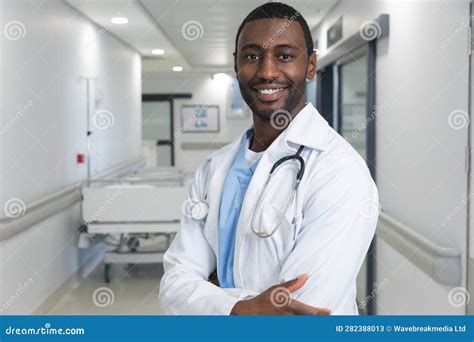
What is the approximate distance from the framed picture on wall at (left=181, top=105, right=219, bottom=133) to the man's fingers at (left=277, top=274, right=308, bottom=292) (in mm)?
10644

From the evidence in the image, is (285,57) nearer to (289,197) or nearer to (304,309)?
(289,197)

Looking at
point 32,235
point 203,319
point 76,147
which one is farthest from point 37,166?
point 203,319

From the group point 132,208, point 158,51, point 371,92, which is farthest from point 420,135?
point 158,51

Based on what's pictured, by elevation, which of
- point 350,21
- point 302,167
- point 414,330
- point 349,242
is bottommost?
point 414,330

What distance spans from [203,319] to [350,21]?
341 cm

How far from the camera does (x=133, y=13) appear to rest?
474 centimetres

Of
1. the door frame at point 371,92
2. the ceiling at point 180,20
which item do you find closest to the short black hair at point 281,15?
the door frame at point 371,92

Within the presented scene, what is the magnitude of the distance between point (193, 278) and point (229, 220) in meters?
0.14

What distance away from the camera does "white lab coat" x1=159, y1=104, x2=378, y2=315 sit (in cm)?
105

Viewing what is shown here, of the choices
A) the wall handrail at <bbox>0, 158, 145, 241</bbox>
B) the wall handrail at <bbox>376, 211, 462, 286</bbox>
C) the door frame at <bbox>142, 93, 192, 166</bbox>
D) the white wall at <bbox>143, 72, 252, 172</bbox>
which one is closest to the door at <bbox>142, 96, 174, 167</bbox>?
the door frame at <bbox>142, 93, 192, 166</bbox>

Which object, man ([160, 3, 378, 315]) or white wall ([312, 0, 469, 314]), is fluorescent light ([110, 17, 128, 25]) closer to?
white wall ([312, 0, 469, 314])

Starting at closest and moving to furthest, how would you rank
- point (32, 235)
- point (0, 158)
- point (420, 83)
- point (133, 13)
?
1. point (420, 83)
2. point (0, 158)
3. point (32, 235)
4. point (133, 13)

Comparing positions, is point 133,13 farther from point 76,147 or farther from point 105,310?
point 105,310

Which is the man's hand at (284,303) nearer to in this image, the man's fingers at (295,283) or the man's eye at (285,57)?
the man's fingers at (295,283)
